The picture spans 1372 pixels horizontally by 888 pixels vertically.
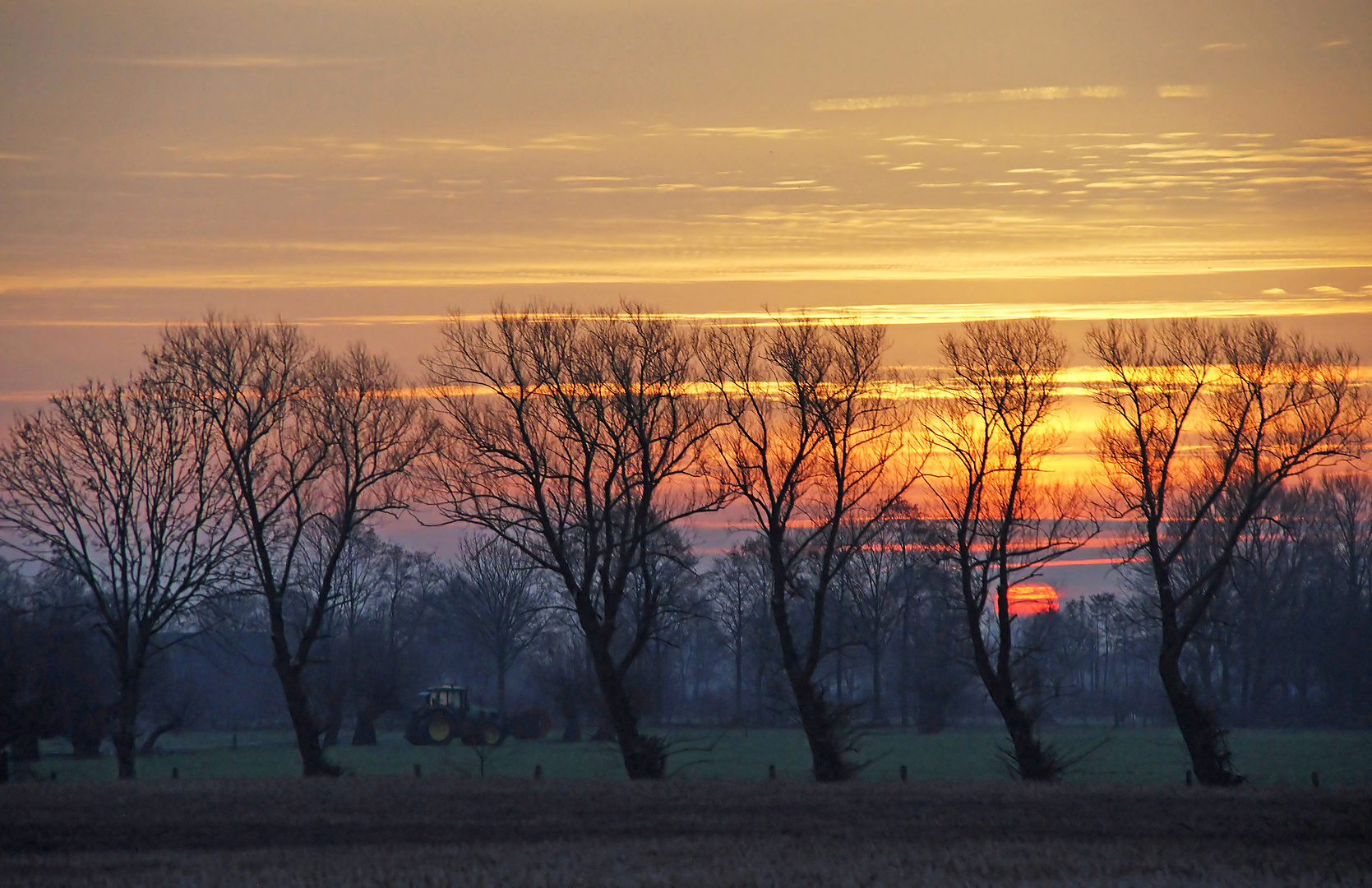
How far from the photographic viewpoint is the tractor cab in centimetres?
5794

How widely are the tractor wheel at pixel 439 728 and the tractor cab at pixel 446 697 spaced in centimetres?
155

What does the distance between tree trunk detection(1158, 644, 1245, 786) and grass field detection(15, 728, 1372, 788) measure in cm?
346

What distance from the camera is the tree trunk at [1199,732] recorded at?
2917 centimetres

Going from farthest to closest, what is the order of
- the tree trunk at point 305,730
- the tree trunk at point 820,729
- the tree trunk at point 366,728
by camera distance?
1. the tree trunk at point 366,728
2. the tree trunk at point 305,730
3. the tree trunk at point 820,729

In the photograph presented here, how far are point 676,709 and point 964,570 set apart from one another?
56513mm

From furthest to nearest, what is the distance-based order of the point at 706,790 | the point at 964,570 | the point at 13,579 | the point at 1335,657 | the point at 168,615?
1. the point at 13,579
2. the point at 1335,657
3. the point at 168,615
4. the point at 964,570
5. the point at 706,790

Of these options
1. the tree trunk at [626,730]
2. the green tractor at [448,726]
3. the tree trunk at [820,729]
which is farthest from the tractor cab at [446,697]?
the tree trunk at [820,729]

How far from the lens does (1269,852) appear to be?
17438 millimetres

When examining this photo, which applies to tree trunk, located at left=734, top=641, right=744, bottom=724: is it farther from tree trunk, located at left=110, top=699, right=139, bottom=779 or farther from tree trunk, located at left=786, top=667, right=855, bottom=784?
tree trunk, located at left=110, top=699, right=139, bottom=779

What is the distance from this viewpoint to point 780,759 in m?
46.7

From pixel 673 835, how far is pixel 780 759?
27.9m

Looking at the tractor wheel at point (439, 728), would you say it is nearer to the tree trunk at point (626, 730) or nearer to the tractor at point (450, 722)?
the tractor at point (450, 722)

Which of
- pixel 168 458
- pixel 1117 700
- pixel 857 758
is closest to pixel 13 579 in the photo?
pixel 168 458

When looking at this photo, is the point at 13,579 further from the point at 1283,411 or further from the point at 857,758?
the point at 1283,411
